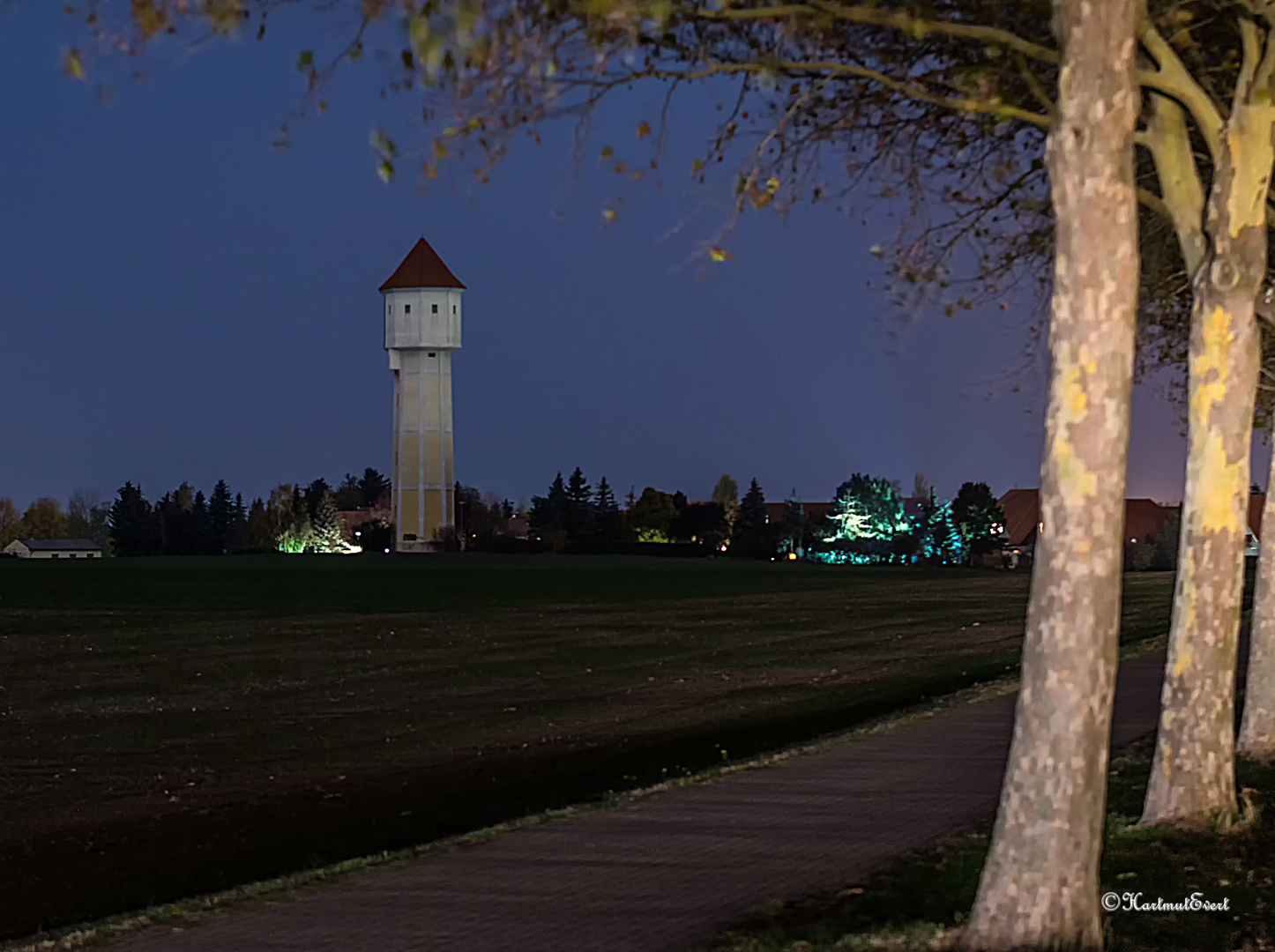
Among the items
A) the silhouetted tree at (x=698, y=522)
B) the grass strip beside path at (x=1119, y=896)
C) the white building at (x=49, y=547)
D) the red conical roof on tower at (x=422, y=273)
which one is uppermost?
the red conical roof on tower at (x=422, y=273)

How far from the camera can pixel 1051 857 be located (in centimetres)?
714

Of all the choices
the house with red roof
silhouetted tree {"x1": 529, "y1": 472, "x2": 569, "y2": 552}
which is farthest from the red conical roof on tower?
the house with red roof

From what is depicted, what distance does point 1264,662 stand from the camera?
521 inches

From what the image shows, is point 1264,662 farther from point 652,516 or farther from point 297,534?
→ point 652,516

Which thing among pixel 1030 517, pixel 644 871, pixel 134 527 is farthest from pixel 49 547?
pixel 644 871

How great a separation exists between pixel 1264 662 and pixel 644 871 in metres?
6.43

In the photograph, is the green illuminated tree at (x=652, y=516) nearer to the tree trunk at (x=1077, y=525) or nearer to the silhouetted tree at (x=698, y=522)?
the silhouetted tree at (x=698, y=522)

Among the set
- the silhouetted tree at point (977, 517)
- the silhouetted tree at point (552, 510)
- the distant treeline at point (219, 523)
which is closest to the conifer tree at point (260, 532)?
the distant treeline at point (219, 523)

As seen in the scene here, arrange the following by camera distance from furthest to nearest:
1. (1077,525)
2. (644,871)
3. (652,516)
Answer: (652,516) < (644,871) < (1077,525)

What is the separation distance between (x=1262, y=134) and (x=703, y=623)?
28913mm

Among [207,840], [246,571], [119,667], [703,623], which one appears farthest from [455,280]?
[207,840]

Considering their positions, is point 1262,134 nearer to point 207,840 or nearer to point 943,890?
point 943,890

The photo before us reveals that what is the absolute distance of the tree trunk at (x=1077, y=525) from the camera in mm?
6992

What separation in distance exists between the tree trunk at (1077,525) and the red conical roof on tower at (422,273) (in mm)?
108814
